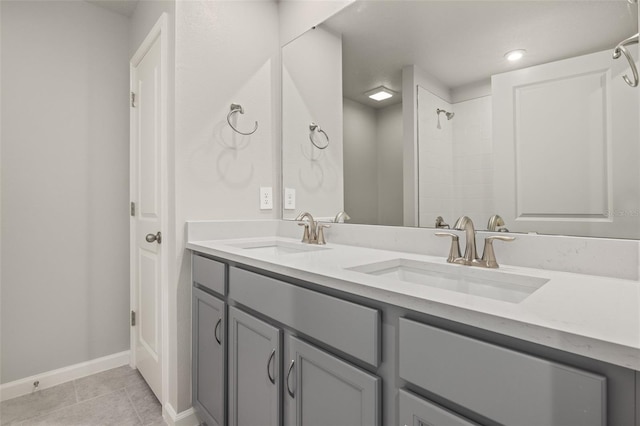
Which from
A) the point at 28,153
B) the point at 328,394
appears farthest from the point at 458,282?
the point at 28,153

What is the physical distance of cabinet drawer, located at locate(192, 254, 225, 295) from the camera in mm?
1396

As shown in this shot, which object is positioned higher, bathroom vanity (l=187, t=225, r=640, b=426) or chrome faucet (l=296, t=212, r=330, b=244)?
chrome faucet (l=296, t=212, r=330, b=244)

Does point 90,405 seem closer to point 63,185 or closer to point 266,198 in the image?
→ point 63,185

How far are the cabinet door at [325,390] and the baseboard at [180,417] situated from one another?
89 centimetres

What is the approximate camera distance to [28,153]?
1.96 meters

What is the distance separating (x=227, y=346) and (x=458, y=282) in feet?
3.13

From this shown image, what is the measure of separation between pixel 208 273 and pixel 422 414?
1096 millimetres

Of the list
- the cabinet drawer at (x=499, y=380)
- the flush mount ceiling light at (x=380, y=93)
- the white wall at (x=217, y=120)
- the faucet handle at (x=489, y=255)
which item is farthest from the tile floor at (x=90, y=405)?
the flush mount ceiling light at (x=380, y=93)

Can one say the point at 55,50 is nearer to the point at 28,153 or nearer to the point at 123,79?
the point at 123,79

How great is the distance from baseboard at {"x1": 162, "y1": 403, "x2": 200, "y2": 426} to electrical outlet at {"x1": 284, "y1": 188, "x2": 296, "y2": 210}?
1185 mm

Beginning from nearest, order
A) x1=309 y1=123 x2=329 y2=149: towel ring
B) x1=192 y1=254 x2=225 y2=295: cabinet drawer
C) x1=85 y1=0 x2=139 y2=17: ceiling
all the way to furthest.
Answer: x1=192 y1=254 x2=225 y2=295: cabinet drawer, x1=309 y1=123 x2=329 y2=149: towel ring, x1=85 y1=0 x2=139 y2=17: ceiling

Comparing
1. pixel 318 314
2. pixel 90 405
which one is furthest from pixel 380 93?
pixel 90 405

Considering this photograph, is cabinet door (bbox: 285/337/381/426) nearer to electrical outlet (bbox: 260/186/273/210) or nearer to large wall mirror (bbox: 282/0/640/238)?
large wall mirror (bbox: 282/0/640/238)

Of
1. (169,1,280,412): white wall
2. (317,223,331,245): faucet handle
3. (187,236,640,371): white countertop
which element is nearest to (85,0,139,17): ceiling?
(169,1,280,412): white wall
